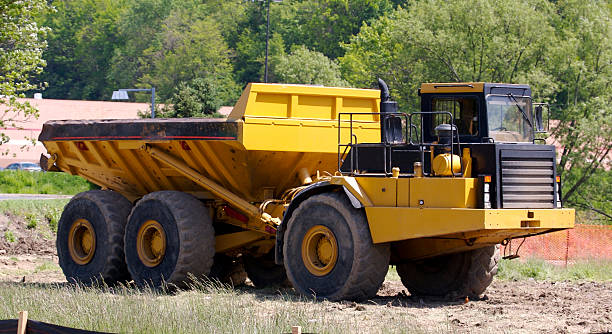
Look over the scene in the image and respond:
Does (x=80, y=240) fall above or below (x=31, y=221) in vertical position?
above

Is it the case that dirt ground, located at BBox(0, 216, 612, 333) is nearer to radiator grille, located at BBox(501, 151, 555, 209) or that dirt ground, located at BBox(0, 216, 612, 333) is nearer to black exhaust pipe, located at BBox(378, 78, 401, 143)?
radiator grille, located at BBox(501, 151, 555, 209)

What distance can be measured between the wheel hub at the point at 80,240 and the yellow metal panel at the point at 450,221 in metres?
5.55

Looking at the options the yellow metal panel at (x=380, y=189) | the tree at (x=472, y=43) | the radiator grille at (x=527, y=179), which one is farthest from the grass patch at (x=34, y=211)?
the tree at (x=472, y=43)

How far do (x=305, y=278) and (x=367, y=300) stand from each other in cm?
95

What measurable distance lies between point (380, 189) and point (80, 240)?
5966 mm

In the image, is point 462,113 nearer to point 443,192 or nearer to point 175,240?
point 443,192

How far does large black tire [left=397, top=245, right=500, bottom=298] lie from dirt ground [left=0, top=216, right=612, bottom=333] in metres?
0.25

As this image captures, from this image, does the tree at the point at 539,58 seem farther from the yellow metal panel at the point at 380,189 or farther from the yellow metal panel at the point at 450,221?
the yellow metal panel at the point at 380,189

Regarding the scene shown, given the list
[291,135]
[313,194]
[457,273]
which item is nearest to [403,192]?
[313,194]

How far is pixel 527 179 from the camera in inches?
482

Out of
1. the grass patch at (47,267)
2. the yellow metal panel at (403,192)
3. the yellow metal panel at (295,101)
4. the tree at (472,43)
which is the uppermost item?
the tree at (472,43)

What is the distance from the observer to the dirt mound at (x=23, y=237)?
73.3 ft

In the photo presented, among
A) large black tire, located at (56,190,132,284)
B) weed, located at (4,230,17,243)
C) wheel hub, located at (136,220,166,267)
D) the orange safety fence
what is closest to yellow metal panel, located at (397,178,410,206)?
wheel hub, located at (136,220,166,267)

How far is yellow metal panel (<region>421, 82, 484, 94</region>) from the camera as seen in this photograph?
12.6m
